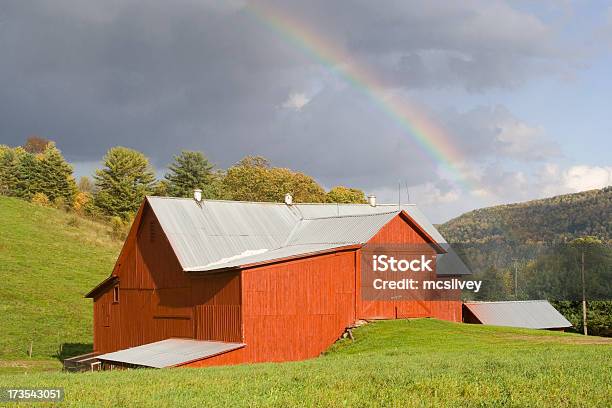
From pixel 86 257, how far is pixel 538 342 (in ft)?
167

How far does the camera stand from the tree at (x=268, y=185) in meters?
95.6

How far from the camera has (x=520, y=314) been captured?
5181 centimetres

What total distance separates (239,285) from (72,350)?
1921cm

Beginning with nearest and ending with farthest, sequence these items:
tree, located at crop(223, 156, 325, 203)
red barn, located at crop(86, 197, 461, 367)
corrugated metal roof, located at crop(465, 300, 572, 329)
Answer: red barn, located at crop(86, 197, 461, 367) < corrugated metal roof, located at crop(465, 300, 572, 329) < tree, located at crop(223, 156, 325, 203)

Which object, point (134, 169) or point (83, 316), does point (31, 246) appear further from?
point (134, 169)

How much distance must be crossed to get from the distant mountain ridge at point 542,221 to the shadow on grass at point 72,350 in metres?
58.2

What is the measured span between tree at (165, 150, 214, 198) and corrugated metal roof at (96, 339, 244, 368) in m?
59.2

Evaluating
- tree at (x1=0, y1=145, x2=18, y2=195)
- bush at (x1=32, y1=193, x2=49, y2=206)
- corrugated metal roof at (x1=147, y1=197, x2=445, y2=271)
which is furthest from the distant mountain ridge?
tree at (x1=0, y1=145, x2=18, y2=195)

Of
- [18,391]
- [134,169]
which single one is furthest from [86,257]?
[18,391]

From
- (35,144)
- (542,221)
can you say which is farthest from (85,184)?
(542,221)

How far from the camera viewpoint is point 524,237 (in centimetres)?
10825

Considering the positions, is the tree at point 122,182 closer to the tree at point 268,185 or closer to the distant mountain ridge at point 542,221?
the tree at point 268,185

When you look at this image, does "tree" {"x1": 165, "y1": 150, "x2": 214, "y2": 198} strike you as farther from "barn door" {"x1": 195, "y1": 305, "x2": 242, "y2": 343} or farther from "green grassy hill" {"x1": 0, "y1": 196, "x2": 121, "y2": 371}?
"barn door" {"x1": 195, "y1": 305, "x2": 242, "y2": 343}

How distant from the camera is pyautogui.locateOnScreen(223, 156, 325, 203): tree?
95625 millimetres
